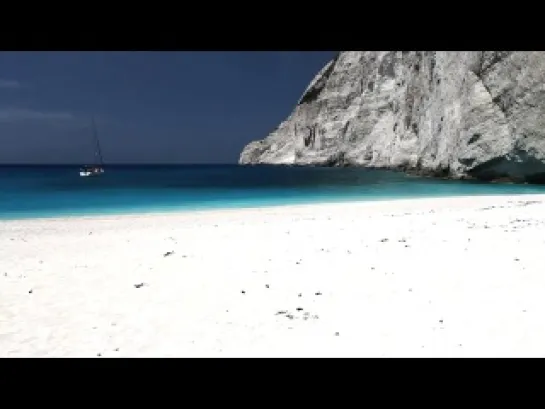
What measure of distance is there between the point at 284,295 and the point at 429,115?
196ft

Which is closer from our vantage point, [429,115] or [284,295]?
[284,295]

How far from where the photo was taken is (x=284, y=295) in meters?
7.24

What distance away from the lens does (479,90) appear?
46.2 metres

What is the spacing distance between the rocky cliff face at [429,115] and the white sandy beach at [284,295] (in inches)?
1387

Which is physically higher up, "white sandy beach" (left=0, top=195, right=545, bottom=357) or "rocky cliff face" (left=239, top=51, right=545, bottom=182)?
"rocky cliff face" (left=239, top=51, right=545, bottom=182)

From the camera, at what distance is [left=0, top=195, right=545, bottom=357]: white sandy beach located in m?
5.25

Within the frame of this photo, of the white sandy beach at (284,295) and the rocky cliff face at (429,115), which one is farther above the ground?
the rocky cliff face at (429,115)

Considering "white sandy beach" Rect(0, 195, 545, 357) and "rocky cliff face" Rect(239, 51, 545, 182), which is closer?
"white sandy beach" Rect(0, 195, 545, 357)

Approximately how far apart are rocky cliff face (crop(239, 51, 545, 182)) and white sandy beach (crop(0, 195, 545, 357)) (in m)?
35.2

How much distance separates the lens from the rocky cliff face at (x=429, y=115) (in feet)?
138

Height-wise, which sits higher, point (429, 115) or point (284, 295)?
point (429, 115)

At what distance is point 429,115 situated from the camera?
60.5 meters
